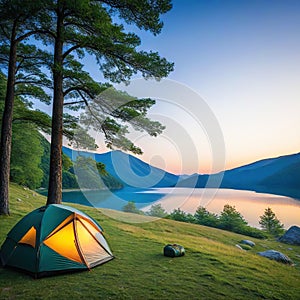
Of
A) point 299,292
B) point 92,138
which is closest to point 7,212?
point 92,138

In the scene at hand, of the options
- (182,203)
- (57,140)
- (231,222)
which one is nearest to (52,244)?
(57,140)

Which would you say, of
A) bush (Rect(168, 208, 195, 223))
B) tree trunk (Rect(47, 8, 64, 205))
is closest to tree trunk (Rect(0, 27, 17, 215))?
tree trunk (Rect(47, 8, 64, 205))

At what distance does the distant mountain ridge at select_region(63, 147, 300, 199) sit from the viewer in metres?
14.1

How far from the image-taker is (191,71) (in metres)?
21.9

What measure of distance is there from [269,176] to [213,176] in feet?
480

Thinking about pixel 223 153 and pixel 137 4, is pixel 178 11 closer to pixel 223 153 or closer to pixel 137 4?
pixel 137 4

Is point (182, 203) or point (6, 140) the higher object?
point (6, 140)

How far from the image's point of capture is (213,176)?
16312 mm

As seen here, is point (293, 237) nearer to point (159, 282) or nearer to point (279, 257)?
point (279, 257)

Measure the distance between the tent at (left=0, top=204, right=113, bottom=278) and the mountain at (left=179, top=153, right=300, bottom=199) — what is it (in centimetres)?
11891

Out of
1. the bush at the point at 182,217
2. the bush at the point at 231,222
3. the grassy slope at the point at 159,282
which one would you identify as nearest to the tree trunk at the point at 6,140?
the grassy slope at the point at 159,282

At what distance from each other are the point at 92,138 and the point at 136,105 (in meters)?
3.40

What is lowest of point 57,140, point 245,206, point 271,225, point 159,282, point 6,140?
point 245,206

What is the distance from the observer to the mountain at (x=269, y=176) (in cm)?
11459
